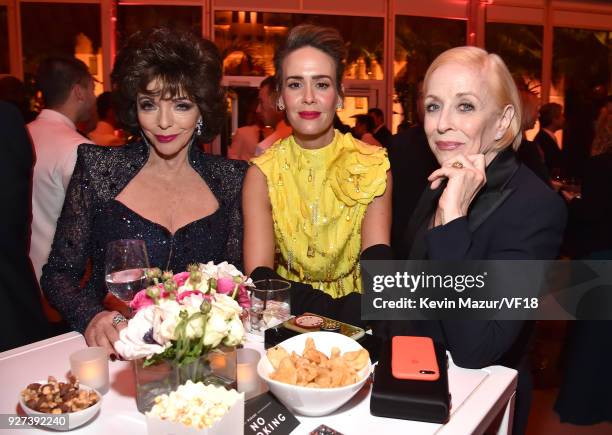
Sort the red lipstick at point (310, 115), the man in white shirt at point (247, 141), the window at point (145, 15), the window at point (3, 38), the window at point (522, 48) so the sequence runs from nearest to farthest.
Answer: the red lipstick at point (310, 115)
the man in white shirt at point (247, 141)
the window at point (3, 38)
the window at point (145, 15)
the window at point (522, 48)

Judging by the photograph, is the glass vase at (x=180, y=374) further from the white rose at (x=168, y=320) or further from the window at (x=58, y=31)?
the window at (x=58, y=31)

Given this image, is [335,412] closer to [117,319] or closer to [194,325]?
[194,325]

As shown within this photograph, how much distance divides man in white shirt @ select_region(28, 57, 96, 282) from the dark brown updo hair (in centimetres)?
163

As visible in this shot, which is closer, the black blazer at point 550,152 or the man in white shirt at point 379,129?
the black blazer at point 550,152

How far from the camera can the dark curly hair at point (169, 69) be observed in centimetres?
209

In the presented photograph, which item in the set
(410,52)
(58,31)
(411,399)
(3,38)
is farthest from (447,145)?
(3,38)

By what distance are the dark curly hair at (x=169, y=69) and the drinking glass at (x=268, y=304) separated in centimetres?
80

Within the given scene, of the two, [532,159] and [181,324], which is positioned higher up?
[532,159]

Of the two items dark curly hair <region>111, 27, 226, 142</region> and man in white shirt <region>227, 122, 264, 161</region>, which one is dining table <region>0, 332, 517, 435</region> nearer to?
dark curly hair <region>111, 27, 226, 142</region>

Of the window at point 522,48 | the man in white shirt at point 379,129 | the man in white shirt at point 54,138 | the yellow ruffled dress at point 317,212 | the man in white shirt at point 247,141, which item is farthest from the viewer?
the window at point 522,48

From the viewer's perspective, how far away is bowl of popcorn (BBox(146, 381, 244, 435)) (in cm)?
103

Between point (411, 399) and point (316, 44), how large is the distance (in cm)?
144

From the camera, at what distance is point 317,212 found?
237 centimetres

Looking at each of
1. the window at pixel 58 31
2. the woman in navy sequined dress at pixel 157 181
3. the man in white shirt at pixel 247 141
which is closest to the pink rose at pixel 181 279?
the woman in navy sequined dress at pixel 157 181
